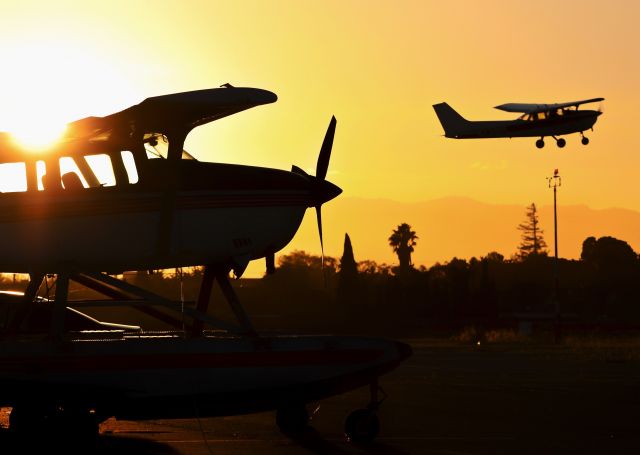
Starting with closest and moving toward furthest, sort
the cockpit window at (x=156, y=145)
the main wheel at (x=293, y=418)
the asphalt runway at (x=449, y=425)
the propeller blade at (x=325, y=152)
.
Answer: the asphalt runway at (x=449, y=425), the cockpit window at (x=156, y=145), the main wheel at (x=293, y=418), the propeller blade at (x=325, y=152)

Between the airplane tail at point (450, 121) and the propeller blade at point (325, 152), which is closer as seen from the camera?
the propeller blade at point (325, 152)

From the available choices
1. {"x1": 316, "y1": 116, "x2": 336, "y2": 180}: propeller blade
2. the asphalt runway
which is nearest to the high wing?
the asphalt runway

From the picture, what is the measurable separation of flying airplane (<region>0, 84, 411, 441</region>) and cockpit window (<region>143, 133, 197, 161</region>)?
0.05 feet

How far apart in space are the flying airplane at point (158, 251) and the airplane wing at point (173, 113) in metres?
0.02

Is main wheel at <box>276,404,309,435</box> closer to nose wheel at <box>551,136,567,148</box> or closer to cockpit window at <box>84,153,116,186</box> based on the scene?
cockpit window at <box>84,153,116,186</box>

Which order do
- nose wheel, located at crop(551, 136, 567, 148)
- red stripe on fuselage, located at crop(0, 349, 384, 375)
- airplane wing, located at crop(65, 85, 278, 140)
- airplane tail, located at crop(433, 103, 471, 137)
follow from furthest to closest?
airplane tail, located at crop(433, 103, 471, 137) → nose wheel, located at crop(551, 136, 567, 148) → airplane wing, located at crop(65, 85, 278, 140) → red stripe on fuselage, located at crop(0, 349, 384, 375)

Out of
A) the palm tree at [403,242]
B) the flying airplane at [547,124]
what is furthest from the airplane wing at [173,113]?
the palm tree at [403,242]

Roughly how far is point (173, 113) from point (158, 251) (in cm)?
200

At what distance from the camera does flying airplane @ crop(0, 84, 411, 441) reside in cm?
1557

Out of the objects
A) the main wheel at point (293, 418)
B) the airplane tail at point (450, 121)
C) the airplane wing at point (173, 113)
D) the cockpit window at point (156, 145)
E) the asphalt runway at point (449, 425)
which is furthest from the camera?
the airplane tail at point (450, 121)

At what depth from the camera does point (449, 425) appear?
58.9ft

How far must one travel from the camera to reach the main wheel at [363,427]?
1587 cm

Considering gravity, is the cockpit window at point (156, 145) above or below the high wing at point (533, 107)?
below

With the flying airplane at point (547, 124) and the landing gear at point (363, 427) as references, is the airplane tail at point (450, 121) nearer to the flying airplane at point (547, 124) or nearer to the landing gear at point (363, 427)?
the flying airplane at point (547, 124)
